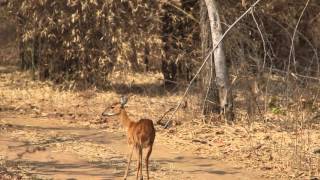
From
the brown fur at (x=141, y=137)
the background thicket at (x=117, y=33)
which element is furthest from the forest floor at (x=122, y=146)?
the background thicket at (x=117, y=33)

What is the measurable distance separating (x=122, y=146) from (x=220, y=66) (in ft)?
9.43

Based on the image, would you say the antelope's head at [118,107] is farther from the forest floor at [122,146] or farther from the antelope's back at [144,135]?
the forest floor at [122,146]

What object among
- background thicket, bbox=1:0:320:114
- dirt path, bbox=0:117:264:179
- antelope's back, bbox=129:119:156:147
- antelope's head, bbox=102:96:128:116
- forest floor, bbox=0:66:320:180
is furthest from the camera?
background thicket, bbox=1:0:320:114

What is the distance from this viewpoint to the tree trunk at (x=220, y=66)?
12.5 meters

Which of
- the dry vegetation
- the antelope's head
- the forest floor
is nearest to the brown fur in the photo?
the antelope's head

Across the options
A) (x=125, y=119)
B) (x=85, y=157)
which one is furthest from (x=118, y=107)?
(x=85, y=157)

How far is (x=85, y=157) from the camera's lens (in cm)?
993

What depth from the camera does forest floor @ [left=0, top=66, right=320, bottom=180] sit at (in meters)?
9.09

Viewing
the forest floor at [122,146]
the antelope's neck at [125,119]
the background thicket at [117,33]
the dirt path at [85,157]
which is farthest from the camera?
the background thicket at [117,33]

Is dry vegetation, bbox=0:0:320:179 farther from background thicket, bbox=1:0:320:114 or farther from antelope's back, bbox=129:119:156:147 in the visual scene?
antelope's back, bbox=129:119:156:147

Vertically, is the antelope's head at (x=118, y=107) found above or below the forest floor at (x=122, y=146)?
above

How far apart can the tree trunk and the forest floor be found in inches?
19.0

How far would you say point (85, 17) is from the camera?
672 inches

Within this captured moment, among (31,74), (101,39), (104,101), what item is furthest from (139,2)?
(31,74)
